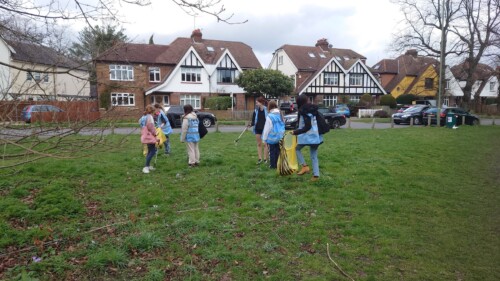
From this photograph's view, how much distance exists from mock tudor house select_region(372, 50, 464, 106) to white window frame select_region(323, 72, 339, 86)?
1144 cm

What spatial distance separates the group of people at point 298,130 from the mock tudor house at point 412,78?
46082 millimetres

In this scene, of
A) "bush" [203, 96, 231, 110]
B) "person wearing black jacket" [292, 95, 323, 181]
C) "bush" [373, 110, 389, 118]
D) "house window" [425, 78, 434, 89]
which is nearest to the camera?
"person wearing black jacket" [292, 95, 323, 181]

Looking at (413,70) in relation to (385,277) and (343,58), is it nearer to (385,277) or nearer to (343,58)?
(343,58)

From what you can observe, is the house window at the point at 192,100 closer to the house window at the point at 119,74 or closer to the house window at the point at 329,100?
the house window at the point at 329,100

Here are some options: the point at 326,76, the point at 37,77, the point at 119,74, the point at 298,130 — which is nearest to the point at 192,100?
the point at 326,76

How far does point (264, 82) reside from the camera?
36.0m

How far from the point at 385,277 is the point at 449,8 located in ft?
121

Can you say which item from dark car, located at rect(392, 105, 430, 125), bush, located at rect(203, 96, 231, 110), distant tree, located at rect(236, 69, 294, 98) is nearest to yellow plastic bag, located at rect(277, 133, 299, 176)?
dark car, located at rect(392, 105, 430, 125)

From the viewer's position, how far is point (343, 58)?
5303 cm

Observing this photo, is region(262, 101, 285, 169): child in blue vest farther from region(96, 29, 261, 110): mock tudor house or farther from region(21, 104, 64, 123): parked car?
region(96, 29, 261, 110): mock tudor house

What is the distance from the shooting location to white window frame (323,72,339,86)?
4622 centimetres

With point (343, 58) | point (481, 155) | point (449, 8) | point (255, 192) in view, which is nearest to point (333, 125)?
point (481, 155)

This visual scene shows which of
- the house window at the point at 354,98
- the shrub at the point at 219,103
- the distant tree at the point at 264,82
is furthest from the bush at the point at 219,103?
the house window at the point at 354,98

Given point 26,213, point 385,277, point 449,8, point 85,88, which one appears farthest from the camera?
point 449,8
